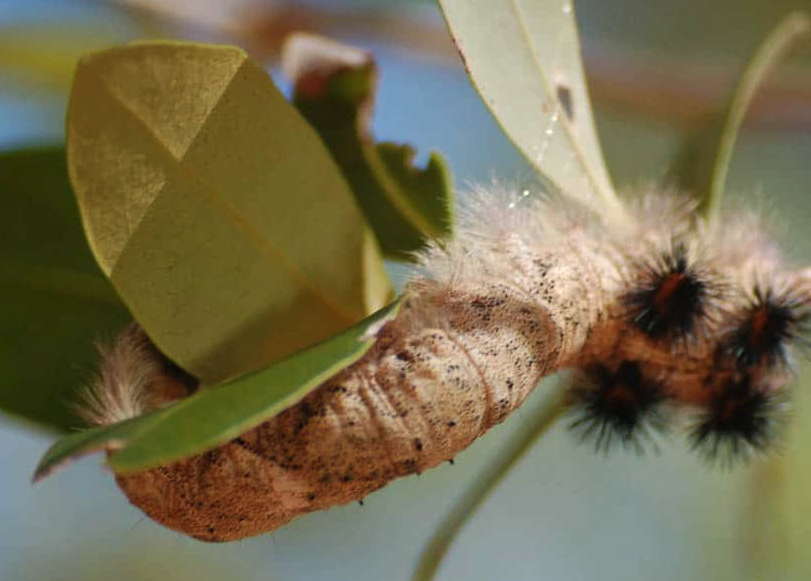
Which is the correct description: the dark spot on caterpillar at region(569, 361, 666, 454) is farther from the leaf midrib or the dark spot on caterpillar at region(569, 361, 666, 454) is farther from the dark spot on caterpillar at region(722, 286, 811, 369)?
the leaf midrib

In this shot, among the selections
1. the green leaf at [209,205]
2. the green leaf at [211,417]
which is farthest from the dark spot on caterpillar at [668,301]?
the green leaf at [211,417]

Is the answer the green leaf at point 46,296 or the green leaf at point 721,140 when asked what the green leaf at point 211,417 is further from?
the green leaf at point 721,140

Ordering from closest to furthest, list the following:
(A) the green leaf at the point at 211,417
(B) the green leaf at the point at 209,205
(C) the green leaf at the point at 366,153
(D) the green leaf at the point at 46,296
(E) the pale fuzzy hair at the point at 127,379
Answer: (A) the green leaf at the point at 211,417 < (B) the green leaf at the point at 209,205 < (E) the pale fuzzy hair at the point at 127,379 < (D) the green leaf at the point at 46,296 < (C) the green leaf at the point at 366,153

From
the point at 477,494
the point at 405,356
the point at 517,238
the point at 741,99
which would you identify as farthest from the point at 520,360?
the point at 741,99

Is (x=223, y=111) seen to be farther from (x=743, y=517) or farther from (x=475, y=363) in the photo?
(x=743, y=517)

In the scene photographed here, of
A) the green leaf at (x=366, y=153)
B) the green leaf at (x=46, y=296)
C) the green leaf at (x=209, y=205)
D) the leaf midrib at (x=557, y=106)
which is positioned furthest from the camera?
the green leaf at (x=366, y=153)

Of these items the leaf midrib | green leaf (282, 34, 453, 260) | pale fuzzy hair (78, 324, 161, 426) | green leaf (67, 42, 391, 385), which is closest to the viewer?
green leaf (67, 42, 391, 385)

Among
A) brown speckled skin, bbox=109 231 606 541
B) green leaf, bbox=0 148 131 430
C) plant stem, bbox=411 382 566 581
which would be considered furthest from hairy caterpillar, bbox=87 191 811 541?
green leaf, bbox=0 148 131 430
